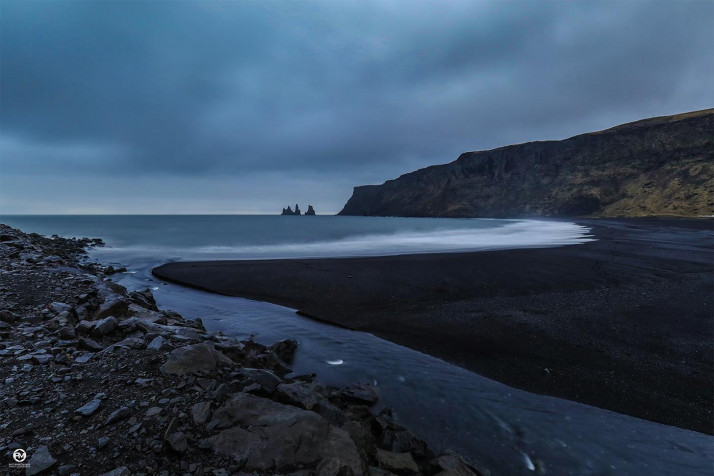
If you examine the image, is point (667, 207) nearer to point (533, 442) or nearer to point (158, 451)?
point (533, 442)

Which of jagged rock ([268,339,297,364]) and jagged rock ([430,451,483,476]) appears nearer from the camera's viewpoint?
jagged rock ([430,451,483,476])

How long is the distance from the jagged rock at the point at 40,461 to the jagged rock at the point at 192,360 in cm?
151

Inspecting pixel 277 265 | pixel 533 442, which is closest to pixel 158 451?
pixel 533 442

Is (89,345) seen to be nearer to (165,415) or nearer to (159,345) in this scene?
(159,345)

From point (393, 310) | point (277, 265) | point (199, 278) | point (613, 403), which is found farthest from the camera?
point (277, 265)

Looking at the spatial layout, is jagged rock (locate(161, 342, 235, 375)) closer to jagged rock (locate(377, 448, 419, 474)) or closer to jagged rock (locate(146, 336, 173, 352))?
jagged rock (locate(146, 336, 173, 352))

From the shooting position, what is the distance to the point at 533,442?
4.94 metres

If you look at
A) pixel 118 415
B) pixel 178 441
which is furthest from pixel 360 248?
pixel 178 441

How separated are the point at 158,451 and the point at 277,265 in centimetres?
1620

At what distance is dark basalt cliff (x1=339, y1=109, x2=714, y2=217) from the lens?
7669 cm

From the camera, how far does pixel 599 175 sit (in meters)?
99.4

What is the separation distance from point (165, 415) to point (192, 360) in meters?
1.20

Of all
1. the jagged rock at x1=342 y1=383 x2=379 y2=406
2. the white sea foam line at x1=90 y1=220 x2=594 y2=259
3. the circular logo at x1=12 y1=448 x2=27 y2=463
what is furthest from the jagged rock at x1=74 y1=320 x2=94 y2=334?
the white sea foam line at x1=90 y1=220 x2=594 y2=259

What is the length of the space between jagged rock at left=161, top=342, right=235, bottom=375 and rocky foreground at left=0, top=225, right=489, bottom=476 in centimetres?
2
